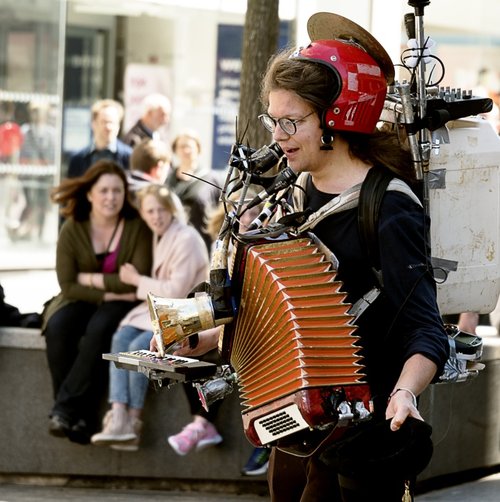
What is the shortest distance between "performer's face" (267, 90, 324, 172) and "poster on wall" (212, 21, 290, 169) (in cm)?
1055

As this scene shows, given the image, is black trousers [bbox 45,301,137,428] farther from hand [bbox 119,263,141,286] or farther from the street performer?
the street performer

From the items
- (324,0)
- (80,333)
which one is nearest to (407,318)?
(80,333)

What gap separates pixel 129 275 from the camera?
21.9ft

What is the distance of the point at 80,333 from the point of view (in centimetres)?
659

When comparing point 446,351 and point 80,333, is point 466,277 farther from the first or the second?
point 80,333

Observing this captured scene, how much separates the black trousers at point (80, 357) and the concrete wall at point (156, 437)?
0.13 m

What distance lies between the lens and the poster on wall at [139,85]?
13.3 meters

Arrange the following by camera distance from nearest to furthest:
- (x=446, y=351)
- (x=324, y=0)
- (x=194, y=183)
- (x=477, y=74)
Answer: (x=446, y=351), (x=194, y=183), (x=324, y=0), (x=477, y=74)

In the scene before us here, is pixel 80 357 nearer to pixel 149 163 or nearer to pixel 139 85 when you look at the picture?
pixel 149 163

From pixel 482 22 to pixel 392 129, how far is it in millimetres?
13139

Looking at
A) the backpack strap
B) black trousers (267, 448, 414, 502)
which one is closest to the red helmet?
the backpack strap

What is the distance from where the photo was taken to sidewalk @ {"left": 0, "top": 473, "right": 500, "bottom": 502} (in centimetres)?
640

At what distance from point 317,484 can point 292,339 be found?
1.63 ft

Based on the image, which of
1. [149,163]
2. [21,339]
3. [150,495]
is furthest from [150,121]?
Answer: [150,495]
